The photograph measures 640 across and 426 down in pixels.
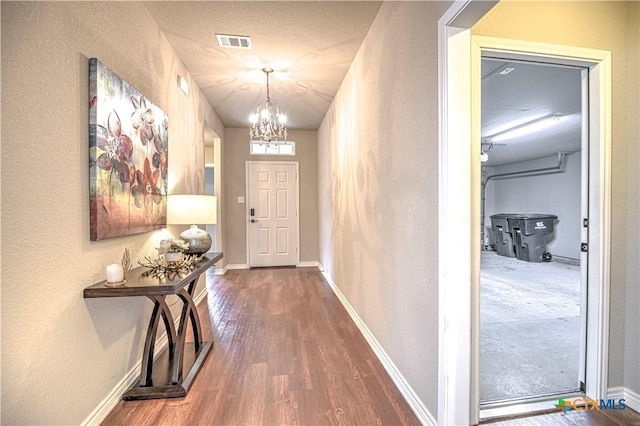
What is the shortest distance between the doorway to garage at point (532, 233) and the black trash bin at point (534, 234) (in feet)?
0.07

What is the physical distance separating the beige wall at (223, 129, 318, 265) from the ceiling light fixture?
3290mm

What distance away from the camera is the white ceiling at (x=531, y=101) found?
2.61 meters

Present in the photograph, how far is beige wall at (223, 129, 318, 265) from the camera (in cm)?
527

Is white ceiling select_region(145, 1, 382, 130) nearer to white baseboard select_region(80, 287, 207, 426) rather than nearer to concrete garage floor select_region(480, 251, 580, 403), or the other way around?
white baseboard select_region(80, 287, 207, 426)

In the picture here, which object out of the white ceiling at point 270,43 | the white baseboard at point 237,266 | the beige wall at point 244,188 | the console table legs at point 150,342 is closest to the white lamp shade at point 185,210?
the console table legs at point 150,342

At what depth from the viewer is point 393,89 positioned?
192 cm

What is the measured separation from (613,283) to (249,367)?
237 centimetres

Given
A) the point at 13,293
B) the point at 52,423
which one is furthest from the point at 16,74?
the point at 52,423

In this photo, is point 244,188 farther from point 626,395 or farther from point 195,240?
point 626,395

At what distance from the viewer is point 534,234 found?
20.7 ft

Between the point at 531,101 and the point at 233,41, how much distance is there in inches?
A: 132

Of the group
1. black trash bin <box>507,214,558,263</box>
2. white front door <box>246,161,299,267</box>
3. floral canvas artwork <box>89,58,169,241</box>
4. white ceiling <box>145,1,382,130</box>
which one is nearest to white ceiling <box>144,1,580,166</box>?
white ceiling <box>145,1,382,130</box>

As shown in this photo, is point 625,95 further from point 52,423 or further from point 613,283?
point 52,423

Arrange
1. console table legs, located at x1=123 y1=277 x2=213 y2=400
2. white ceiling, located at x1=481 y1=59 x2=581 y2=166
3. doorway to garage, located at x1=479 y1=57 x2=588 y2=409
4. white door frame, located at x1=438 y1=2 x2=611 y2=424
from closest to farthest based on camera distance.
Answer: white door frame, located at x1=438 y1=2 x2=611 y2=424
console table legs, located at x1=123 y1=277 x2=213 y2=400
doorway to garage, located at x1=479 y1=57 x2=588 y2=409
white ceiling, located at x1=481 y1=59 x2=581 y2=166
